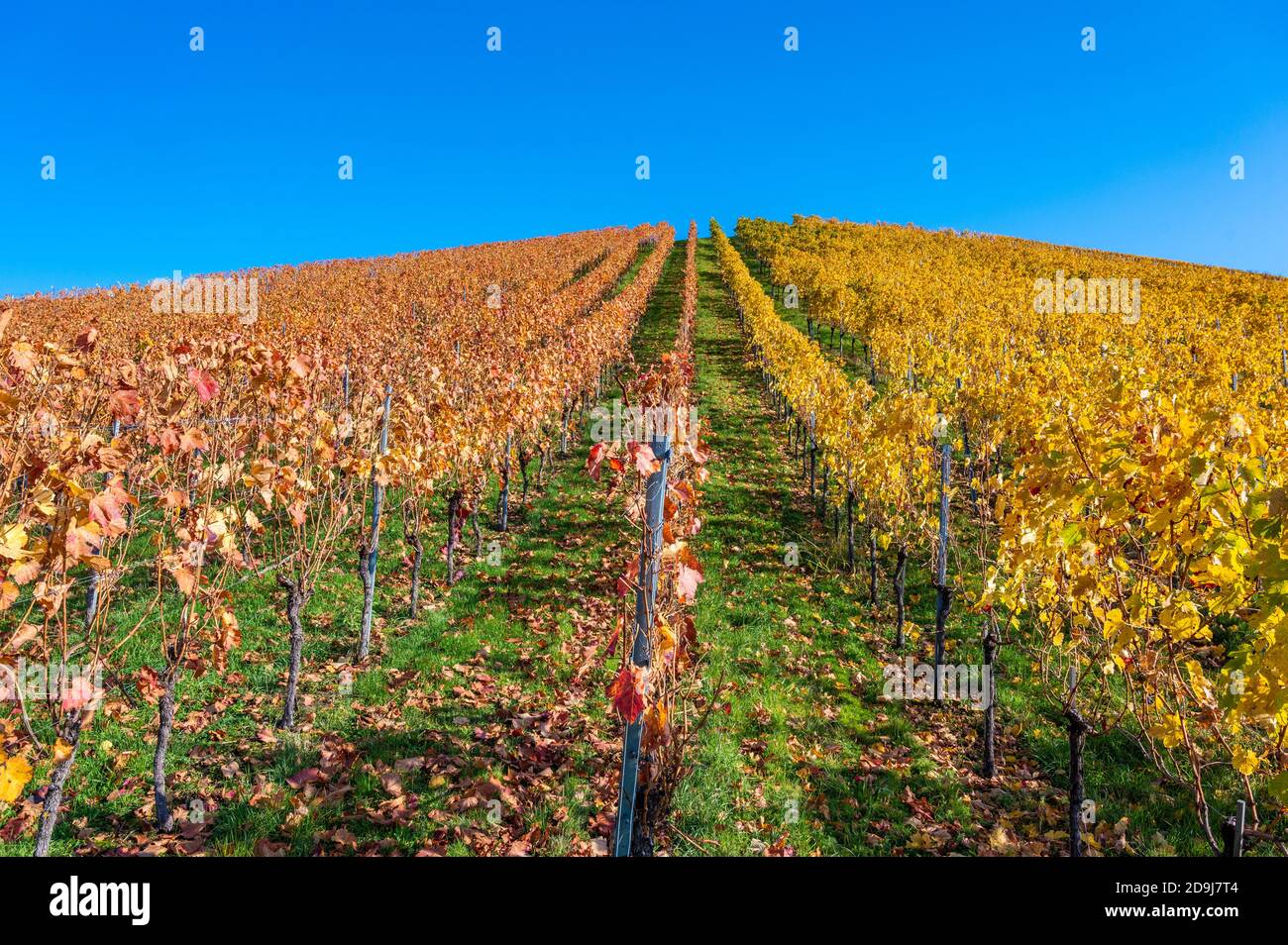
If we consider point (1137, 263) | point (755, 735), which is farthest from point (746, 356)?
point (1137, 263)

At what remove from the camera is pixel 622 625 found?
3773 mm

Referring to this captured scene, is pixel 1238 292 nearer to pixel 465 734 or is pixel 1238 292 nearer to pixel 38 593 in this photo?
pixel 465 734

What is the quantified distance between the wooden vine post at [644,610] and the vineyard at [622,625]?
0.07 ft

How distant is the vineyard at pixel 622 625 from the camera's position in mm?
3434

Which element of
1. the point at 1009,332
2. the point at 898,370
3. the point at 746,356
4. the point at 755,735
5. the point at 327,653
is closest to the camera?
the point at 755,735

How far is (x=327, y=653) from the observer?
7023 millimetres

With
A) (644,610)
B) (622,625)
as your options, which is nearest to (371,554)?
(622,625)

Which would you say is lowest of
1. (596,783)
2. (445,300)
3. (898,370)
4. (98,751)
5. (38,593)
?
(596,783)

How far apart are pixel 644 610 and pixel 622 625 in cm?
25
